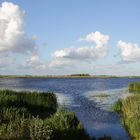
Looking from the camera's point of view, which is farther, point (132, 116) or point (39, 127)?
point (132, 116)

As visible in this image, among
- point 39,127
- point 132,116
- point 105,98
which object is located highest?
point 39,127

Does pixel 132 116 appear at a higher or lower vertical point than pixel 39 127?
lower

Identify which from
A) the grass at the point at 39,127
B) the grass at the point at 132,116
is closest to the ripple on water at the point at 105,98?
the grass at the point at 132,116

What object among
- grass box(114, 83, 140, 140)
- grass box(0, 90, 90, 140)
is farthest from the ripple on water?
grass box(0, 90, 90, 140)

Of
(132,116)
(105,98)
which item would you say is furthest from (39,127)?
(105,98)

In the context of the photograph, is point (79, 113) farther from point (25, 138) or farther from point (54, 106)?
point (25, 138)

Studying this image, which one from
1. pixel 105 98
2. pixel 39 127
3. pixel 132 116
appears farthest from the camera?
pixel 105 98

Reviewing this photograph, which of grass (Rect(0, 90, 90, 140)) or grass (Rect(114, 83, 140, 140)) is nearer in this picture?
grass (Rect(0, 90, 90, 140))

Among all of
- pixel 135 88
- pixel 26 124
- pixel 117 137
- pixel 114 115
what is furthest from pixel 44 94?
pixel 135 88

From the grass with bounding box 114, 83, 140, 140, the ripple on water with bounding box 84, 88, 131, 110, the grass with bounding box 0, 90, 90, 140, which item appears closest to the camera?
the grass with bounding box 0, 90, 90, 140

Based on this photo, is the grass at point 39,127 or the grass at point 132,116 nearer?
the grass at point 39,127

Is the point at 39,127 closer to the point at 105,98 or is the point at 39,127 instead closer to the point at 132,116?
the point at 132,116

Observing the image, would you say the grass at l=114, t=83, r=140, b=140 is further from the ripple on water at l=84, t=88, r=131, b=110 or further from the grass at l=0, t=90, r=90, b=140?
the ripple on water at l=84, t=88, r=131, b=110

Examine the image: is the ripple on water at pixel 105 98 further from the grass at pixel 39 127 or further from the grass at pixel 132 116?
the grass at pixel 39 127
